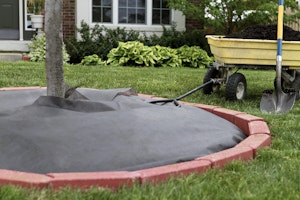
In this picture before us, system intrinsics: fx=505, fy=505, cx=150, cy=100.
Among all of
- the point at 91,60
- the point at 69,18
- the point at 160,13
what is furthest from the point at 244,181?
the point at 160,13

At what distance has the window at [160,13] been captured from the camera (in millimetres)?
12648

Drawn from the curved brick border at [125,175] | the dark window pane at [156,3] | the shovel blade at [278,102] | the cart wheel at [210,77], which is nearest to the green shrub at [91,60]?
the dark window pane at [156,3]

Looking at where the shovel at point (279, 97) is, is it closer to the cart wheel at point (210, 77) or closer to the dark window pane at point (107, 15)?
the cart wheel at point (210, 77)

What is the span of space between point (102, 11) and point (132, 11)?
2.48 feet

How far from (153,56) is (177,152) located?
7.68 meters

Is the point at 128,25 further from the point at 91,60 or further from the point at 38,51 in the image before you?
the point at 38,51

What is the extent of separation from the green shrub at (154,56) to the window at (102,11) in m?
1.53

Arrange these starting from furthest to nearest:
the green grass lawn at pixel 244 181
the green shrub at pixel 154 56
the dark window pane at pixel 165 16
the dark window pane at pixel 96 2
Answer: the dark window pane at pixel 165 16
the dark window pane at pixel 96 2
the green shrub at pixel 154 56
the green grass lawn at pixel 244 181

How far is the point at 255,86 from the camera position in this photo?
7453 millimetres

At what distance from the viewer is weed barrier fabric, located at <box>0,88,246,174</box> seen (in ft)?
9.39

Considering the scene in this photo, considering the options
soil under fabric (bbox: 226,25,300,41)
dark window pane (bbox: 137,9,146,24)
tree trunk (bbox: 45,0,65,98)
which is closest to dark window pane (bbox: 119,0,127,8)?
dark window pane (bbox: 137,9,146,24)

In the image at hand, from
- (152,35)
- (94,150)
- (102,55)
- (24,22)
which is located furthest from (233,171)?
(24,22)

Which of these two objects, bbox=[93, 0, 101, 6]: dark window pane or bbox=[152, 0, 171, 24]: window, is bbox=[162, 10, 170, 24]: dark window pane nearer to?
bbox=[152, 0, 171, 24]: window

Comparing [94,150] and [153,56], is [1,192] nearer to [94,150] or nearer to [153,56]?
[94,150]
